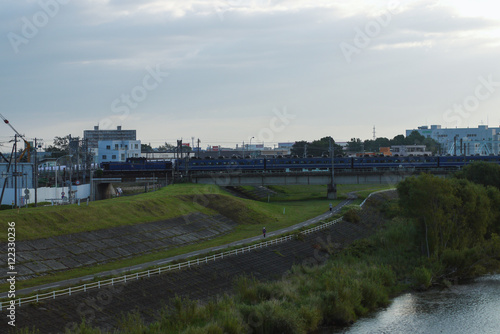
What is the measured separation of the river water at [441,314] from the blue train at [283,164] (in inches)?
2486

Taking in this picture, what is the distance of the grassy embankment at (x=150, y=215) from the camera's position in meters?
44.7

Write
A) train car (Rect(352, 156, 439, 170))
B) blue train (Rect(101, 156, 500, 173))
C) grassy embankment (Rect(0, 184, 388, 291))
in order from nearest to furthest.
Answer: grassy embankment (Rect(0, 184, 388, 291)) → blue train (Rect(101, 156, 500, 173)) → train car (Rect(352, 156, 439, 170))

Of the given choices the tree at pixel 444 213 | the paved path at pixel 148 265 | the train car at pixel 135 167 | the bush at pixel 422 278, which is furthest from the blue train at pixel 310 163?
the bush at pixel 422 278

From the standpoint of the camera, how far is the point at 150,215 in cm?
6125

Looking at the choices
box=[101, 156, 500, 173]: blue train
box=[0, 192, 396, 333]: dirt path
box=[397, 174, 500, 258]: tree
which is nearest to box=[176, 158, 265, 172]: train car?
box=[101, 156, 500, 173]: blue train

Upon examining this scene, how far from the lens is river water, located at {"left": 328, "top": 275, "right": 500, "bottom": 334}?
1512 inches

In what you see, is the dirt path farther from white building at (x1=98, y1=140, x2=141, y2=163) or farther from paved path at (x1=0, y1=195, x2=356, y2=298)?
white building at (x1=98, y1=140, x2=141, y2=163)

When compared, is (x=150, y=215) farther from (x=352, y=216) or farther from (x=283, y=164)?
(x=283, y=164)

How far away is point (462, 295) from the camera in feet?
153

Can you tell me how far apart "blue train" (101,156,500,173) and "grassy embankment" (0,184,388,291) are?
12200mm

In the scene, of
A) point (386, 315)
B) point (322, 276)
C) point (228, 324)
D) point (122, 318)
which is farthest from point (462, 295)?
point (122, 318)

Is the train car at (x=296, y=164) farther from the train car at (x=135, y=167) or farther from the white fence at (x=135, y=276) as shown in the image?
the white fence at (x=135, y=276)

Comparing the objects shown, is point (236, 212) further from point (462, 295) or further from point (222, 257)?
point (462, 295)

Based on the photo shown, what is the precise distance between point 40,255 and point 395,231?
40.6 metres
